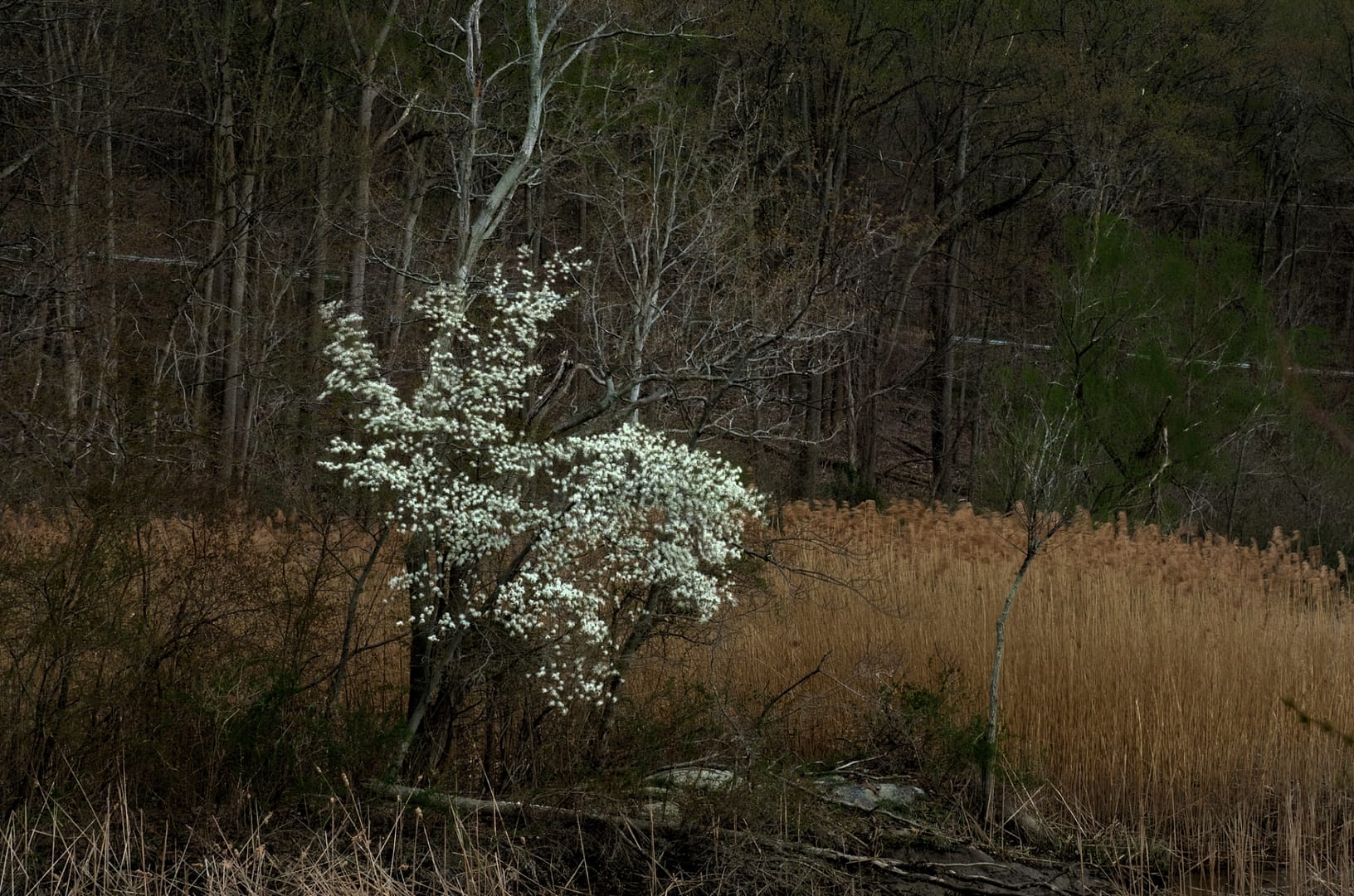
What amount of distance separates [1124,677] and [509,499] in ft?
14.4

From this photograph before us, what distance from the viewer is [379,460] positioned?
16.7 feet

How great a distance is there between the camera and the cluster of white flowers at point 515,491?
511cm

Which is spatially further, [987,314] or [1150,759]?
[987,314]

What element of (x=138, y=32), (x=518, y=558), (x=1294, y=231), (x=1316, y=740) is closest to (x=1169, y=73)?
(x=1294, y=231)

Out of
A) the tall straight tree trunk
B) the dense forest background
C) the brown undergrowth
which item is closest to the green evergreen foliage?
the dense forest background

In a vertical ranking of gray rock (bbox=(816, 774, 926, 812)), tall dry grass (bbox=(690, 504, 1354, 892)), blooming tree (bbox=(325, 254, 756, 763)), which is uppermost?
blooming tree (bbox=(325, 254, 756, 763))

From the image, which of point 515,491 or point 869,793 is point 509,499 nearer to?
point 515,491

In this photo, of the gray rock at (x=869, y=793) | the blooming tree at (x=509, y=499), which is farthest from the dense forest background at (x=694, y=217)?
the gray rock at (x=869, y=793)

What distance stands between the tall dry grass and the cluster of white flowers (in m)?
1.03

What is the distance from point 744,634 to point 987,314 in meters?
17.5

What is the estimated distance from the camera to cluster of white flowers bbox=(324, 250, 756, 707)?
5.11 meters

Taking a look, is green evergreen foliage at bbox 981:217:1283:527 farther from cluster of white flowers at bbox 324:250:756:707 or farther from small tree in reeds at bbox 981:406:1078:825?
cluster of white flowers at bbox 324:250:756:707

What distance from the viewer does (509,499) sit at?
5105 mm

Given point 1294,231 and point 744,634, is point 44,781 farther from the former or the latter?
point 1294,231
